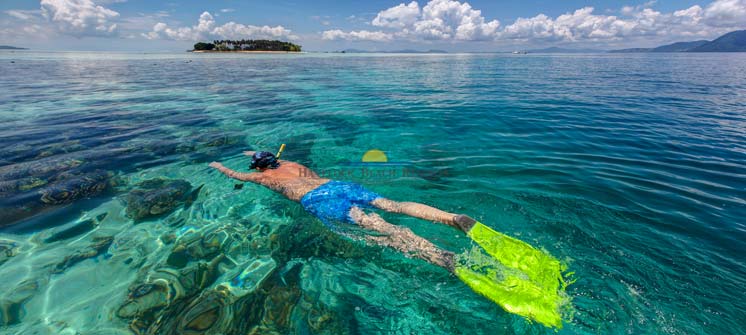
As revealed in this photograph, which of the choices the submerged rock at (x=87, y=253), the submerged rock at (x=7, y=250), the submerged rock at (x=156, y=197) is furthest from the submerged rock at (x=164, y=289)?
the submerged rock at (x=7, y=250)

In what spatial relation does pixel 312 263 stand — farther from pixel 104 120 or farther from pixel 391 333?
pixel 104 120

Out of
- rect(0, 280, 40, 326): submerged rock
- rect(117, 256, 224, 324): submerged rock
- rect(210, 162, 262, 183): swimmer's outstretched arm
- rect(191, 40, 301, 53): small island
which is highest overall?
rect(191, 40, 301, 53): small island

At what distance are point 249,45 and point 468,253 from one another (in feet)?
524

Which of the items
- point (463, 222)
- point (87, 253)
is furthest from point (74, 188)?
point (463, 222)

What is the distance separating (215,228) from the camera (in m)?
5.92

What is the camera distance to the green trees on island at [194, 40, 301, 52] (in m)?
134

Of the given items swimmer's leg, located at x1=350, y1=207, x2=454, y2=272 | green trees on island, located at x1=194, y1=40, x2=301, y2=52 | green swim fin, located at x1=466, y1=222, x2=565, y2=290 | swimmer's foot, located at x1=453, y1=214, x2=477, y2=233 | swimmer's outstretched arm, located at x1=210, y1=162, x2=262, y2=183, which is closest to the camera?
green swim fin, located at x1=466, y1=222, x2=565, y2=290

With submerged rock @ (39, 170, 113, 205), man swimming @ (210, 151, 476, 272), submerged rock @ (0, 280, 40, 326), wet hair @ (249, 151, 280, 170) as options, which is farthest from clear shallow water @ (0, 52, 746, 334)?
wet hair @ (249, 151, 280, 170)

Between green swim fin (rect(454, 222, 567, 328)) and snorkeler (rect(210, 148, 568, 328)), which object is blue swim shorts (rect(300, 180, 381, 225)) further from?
green swim fin (rect(454, 222, 567, 328))

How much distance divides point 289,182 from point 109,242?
3422mm

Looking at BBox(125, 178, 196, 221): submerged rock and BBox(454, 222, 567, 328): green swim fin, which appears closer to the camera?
BBox(454, 222, 567, 328): green swim fin

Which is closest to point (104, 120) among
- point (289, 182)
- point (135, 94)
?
point (135, 94)

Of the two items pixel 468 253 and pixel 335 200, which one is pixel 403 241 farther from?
pixel 335 200

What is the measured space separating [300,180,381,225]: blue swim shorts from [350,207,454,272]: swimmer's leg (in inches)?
8.6
